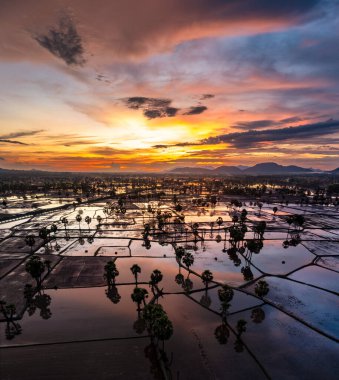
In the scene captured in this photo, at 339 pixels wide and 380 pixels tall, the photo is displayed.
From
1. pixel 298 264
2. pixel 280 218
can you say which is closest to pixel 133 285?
pixel 298 264

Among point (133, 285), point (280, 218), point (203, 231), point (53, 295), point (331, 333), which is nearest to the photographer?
point (331, 333)

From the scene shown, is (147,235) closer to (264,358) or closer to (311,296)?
(311,296)

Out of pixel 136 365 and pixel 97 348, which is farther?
pixel 97 348

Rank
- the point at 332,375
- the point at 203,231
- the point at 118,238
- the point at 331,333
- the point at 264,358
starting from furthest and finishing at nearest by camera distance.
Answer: the point at 203,231 < the point at 118,238 < the point at 331,333 < the point at 264,358 < the point at 332,375

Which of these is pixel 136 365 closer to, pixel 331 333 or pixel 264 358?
pixel 264 358

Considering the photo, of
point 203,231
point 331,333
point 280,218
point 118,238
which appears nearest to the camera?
point 331,333

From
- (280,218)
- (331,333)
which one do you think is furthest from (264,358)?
(280,218)

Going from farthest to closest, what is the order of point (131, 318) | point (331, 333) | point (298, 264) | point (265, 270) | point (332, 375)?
point (298, 264)
point (265, 270)
point (131, 318)
point (331, 333)
point (332, 375)

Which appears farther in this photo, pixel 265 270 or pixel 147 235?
pixel 147 235
